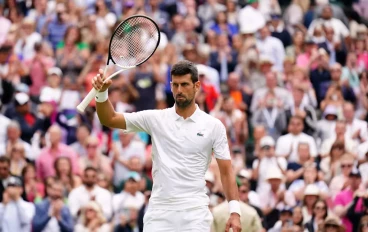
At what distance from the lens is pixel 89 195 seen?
1709 cm

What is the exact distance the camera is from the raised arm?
1038 cm

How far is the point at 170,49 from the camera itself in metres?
21.7

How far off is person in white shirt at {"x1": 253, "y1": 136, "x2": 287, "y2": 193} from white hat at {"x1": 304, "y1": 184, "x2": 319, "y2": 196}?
3.67 feet

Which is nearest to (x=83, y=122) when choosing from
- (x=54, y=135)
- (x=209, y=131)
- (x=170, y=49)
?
(x=54, y=135)

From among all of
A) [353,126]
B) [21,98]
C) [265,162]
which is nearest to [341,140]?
[353,126]

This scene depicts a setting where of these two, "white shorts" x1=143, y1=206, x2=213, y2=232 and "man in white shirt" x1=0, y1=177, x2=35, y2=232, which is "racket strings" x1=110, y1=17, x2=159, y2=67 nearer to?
"white shorts" x1=143, y1=206, x2=213, y2=232

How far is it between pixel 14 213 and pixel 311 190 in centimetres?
358

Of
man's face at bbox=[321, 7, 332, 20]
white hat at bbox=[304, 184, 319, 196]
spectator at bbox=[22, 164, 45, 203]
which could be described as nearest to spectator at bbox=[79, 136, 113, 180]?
spectator at bbox=[22, 164, 45, 203]

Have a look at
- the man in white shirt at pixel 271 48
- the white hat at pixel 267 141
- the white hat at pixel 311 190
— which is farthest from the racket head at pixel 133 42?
the man in white shirt at pixel 271 48

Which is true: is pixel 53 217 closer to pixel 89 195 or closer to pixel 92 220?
pixel 92 220

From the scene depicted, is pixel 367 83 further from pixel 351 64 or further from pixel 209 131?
pixel 209 131

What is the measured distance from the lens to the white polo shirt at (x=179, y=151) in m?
10.6

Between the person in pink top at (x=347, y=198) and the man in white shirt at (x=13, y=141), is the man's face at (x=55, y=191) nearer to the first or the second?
the man in white shirt at (x=13, y=141)

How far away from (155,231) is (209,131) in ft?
2.88
